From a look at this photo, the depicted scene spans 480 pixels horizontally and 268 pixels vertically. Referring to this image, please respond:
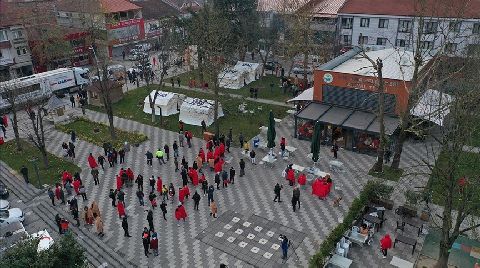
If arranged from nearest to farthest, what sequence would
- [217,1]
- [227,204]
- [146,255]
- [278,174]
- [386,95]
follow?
1. [146,255]
2. [227,204]
3. [278,174]
4. [386,95]
5. [217,1]

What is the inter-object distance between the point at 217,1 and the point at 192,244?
3122 centimetres

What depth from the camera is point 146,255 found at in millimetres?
18734

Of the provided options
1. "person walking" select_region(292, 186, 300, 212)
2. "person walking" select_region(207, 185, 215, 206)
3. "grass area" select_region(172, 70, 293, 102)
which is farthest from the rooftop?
"person walking" select_region(207, 185, 215, 206)

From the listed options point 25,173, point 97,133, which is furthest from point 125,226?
point 97,133

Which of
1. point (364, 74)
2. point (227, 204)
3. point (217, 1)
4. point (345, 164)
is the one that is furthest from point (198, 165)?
point (217, 1)

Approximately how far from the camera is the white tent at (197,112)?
32938 millimetres

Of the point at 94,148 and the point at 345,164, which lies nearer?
the point at 345,164

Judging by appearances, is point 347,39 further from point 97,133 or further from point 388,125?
point 97,133

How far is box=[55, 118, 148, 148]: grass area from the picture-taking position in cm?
3084

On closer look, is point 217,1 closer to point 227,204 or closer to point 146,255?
point 227,204

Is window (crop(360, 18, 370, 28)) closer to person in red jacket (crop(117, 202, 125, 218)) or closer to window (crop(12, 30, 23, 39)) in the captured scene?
person in red jacket (crop(117, 202, 125, 218))

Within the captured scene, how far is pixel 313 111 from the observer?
30.1m

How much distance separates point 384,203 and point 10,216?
62.7 feet

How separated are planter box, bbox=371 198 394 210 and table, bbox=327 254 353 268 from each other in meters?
5.04
